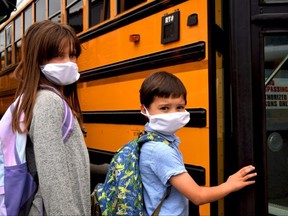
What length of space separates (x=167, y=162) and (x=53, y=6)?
3.13 meters

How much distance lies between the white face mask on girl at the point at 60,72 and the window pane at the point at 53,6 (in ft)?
8.76

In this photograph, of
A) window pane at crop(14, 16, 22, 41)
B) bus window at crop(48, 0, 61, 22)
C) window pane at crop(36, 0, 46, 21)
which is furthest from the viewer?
window pane at crop(14, 16, 22, 41)

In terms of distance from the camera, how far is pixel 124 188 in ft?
4.20

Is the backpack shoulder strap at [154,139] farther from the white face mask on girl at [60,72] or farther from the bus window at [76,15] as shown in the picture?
the bus window at [76,15]

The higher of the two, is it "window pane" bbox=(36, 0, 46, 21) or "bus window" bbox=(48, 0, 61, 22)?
"window pane" bbox=(36, 0, 46, 21)

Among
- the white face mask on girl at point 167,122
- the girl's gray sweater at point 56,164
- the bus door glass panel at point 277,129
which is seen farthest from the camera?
the bus door glass panel at point 277,129

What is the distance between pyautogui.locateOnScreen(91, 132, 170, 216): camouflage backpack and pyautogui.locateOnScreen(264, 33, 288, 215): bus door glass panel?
0.82 m

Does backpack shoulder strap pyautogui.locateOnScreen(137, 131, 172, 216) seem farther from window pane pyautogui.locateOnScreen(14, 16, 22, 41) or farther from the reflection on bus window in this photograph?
window pane pyautogui.locateOnScreen(14, 16, 22, 41)

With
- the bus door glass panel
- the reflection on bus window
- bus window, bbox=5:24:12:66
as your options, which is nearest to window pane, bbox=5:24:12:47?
bus window, bbox=5:24:12:66

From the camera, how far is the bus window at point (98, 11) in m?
2.91

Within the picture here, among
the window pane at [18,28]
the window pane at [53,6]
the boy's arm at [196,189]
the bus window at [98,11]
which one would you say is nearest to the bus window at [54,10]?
the window pane at [53,6]

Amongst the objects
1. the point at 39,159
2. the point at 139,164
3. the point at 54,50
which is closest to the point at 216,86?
the point at 139,164

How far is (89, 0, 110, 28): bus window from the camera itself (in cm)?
291

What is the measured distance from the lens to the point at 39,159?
44.7 inches
